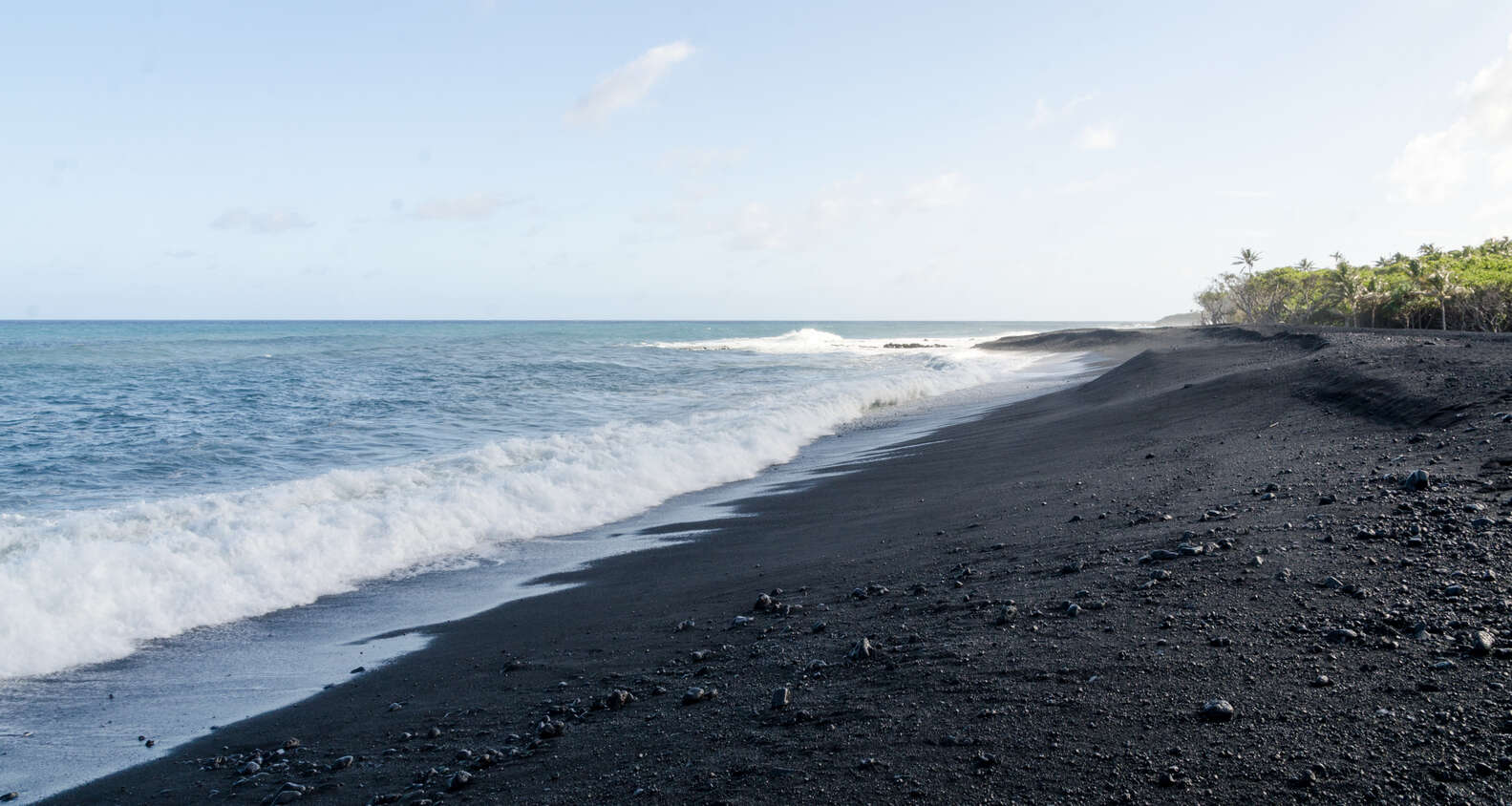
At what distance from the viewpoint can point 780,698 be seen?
443cm

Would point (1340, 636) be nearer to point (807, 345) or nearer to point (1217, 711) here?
point (1217, 711)

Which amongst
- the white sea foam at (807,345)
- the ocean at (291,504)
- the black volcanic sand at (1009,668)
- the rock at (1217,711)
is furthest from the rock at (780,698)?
the white sea foam at (807,345)

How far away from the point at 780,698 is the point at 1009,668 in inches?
47.8

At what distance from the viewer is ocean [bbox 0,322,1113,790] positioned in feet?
22.5

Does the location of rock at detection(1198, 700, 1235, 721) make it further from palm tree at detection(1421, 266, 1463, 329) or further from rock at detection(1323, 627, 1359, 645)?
palm tree at detection(1421, 266, 1463, 329)

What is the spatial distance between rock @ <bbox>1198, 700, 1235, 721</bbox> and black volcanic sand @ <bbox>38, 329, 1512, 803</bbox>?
0.11ft

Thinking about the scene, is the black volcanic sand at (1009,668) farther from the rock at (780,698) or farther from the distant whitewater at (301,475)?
the distant whitewater at (301,475)

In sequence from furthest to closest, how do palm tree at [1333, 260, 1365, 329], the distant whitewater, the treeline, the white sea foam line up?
the white sea foam, palm tree at [1333, 260, 1365, 329], the treeline, the distant whitewater

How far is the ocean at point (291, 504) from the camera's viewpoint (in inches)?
270

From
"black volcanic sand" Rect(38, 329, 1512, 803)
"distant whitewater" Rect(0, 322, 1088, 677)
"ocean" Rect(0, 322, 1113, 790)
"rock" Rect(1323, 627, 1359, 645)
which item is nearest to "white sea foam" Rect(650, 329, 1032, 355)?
"distant whitewater" Rect(0, 322, 1088, 677)

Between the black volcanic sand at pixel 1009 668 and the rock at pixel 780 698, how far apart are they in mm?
65

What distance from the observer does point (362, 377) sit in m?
35.9

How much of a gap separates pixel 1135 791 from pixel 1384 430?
929 cm

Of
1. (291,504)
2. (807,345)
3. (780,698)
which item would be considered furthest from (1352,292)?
(780,698)
